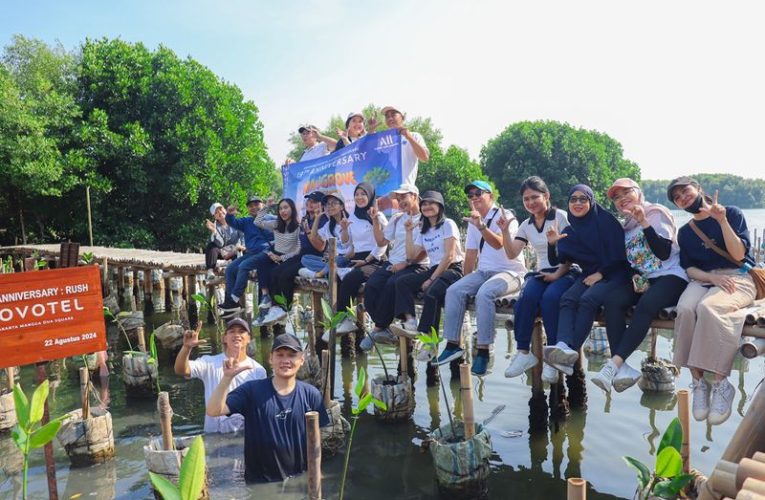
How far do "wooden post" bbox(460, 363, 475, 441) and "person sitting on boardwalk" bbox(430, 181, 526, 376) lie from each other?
80 cm

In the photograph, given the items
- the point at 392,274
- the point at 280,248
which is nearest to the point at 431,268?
the point at 392,274

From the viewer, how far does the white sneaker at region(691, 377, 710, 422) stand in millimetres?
4871

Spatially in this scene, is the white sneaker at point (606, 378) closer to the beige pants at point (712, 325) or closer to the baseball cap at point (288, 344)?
the beige pants at point (712, 325)

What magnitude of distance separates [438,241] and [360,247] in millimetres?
1734

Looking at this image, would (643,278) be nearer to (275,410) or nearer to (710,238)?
(710,238)

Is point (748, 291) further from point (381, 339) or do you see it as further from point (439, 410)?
point (439, 410)

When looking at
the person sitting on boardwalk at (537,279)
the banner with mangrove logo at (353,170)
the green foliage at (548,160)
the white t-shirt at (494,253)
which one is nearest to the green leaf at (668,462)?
the person sitting on boardwalk at (537,279)

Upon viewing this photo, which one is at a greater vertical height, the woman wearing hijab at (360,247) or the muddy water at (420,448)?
the woman wearing hijab at (360,247)

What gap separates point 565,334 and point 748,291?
151cm

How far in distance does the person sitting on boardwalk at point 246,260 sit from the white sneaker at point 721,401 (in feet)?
23.8

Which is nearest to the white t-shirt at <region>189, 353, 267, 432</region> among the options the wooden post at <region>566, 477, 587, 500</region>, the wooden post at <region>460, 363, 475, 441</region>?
the wooden post at <region>460, 363, 475, 441</region>

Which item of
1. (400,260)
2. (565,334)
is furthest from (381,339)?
(565,334)

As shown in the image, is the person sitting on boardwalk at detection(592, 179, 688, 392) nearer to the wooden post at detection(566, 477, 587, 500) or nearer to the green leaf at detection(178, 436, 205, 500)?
the wooden post at detection(566, 477, 587, 500)

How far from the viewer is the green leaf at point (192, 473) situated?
2.93m
